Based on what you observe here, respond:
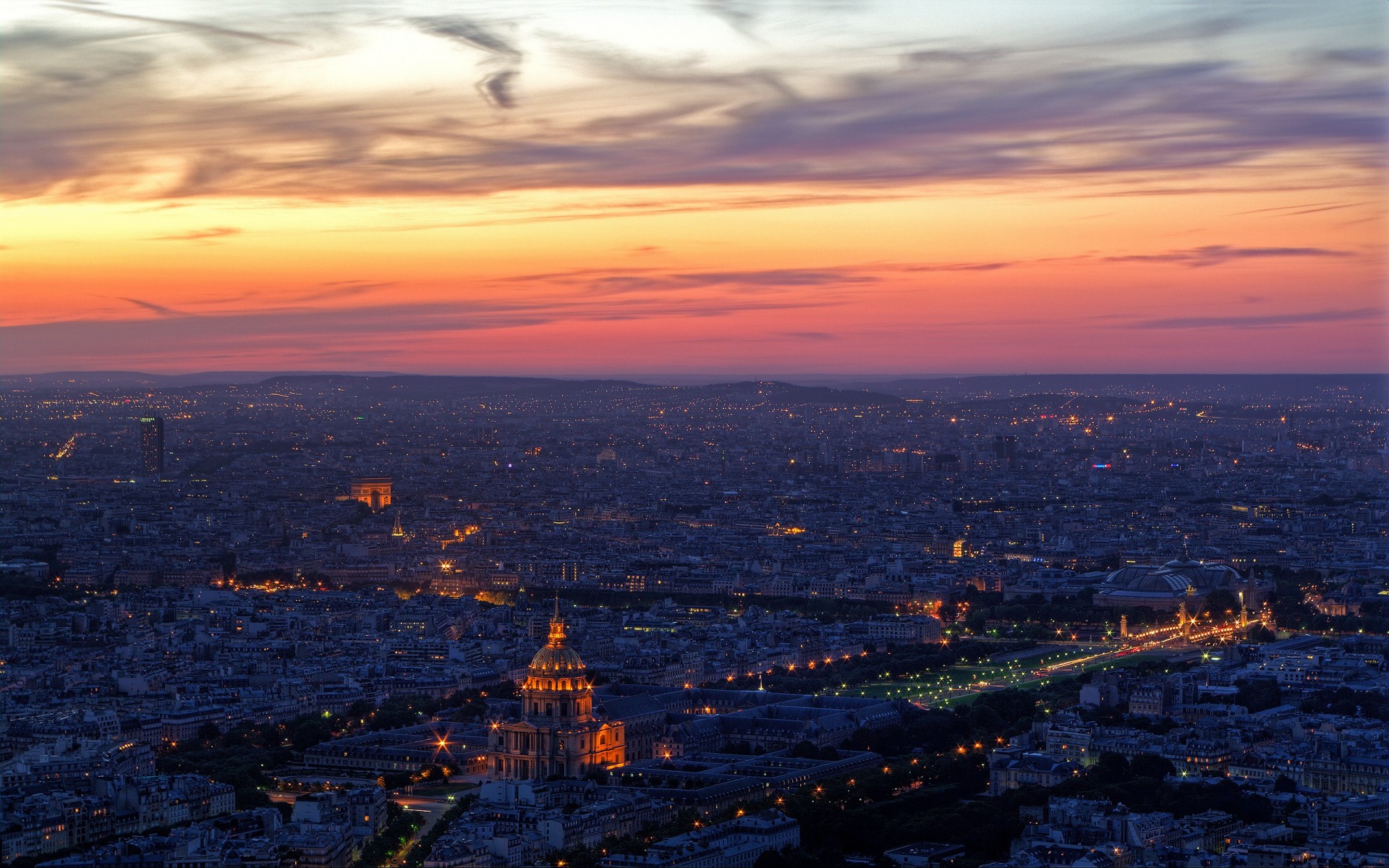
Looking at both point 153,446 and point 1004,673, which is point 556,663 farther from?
point 153,446

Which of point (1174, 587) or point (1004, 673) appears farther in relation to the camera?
point (1174, 587)

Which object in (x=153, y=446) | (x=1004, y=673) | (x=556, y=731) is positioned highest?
(x=153, y=446)

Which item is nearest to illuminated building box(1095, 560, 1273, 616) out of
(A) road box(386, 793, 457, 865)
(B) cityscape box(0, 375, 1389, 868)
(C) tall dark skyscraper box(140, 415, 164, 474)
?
(B) cityscape box(0, 375, 1389, 868)

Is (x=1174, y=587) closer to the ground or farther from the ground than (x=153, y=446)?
closer to the ground

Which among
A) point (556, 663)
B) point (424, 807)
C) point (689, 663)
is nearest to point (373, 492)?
point (689, 663)

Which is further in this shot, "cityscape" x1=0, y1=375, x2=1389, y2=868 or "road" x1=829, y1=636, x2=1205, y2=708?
"road" x1=829, y1=636, x2=1205, y2=708

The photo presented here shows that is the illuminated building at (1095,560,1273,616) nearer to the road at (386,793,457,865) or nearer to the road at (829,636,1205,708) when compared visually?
the road at (829,636,1205,708)

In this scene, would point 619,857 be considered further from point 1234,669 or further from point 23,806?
point 1234,669
